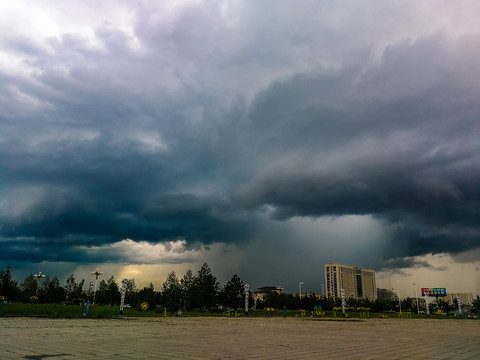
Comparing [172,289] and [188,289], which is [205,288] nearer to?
[188,289]

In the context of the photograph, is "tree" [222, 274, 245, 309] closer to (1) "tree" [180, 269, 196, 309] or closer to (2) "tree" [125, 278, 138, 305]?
(1) "tree" [180, 269, 196, 309]

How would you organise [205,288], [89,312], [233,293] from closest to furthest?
[89,312] < [205,288] < [233,293]

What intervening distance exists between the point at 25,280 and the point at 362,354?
186379 millimetres

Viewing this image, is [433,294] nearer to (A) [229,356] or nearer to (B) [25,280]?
(A) [229,356]

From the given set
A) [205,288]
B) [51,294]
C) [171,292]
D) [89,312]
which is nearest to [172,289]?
[171,292]

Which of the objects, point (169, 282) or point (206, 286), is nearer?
point (206, 286)

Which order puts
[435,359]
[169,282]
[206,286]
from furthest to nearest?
[169,282] < [206,286] < [435,359]

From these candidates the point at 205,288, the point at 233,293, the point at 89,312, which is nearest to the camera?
the point at 89,312

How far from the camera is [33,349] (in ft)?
32.4

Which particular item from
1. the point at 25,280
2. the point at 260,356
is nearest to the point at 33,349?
the point at 260,356

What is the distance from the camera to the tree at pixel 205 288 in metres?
83.9

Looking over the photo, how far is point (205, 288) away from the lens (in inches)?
3344

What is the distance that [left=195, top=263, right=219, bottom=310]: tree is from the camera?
8388 centimetres

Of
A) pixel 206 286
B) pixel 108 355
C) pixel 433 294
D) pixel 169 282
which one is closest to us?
pixel 108 355
